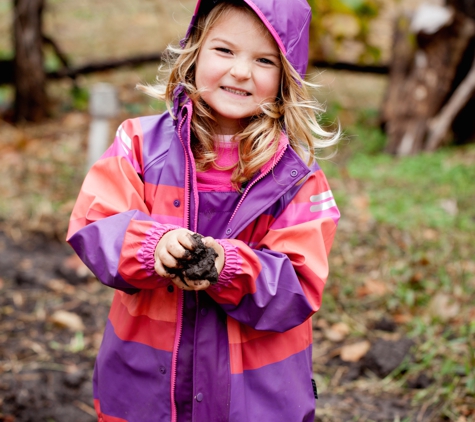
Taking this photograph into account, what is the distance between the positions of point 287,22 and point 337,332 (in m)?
2.07

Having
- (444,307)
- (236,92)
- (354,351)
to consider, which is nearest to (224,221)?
(236,92)

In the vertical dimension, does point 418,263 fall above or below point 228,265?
below

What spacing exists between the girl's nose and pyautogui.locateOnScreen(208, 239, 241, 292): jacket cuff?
0.51 m

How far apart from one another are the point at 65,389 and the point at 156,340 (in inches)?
51.4

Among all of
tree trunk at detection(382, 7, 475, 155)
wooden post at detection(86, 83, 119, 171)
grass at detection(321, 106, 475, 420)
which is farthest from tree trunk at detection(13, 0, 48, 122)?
tree trunk at detection(382, 7, 475, 155)

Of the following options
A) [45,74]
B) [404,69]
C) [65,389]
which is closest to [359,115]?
[404,69]

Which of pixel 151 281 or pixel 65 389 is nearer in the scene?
pixel 151 281

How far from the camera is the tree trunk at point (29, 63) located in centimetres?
606

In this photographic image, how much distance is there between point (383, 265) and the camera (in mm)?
3766

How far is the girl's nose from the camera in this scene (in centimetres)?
165

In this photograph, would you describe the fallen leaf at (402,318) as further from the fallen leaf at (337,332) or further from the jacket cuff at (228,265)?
the jacket cuff at (228,265)

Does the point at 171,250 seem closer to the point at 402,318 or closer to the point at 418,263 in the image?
the point at 402,318

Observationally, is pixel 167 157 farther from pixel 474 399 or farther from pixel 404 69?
pixel 404 69

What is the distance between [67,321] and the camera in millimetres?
3215
